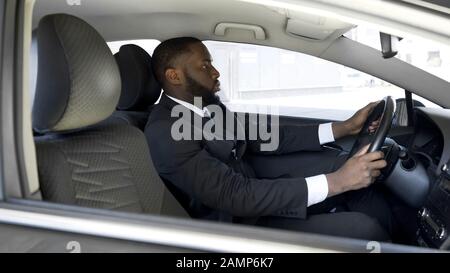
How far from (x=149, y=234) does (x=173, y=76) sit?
42.1 inches

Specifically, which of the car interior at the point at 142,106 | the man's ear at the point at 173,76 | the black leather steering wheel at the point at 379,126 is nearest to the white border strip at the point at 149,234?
the car interior at the point at 142,106

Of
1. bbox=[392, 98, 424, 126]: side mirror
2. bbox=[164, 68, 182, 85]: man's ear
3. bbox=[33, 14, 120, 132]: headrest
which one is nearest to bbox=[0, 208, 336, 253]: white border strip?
bbox=[33, 14, 120, 132]: headrest

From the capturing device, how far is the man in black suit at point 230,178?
1.57 metres

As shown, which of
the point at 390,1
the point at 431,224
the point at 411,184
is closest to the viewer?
the point at 390,1

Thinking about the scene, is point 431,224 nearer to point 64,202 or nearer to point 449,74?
point 449,74

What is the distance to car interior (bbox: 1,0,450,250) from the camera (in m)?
1.21

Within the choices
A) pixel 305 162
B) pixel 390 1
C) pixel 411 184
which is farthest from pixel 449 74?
pixel 390 1

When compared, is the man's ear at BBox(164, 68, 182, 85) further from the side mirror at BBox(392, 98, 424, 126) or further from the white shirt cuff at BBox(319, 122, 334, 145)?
the side mirror at BBox(392, 98, 424, 126)

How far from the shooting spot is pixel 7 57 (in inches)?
42.6

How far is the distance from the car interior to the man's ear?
0.49ft

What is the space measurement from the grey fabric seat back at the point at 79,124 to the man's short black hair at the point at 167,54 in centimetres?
56

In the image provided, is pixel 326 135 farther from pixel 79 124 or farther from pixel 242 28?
pixel 79 124

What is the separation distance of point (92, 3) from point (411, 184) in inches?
58.6

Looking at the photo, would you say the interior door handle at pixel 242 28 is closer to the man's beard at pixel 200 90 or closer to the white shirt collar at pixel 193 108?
the man's beard at pixel 200 90
